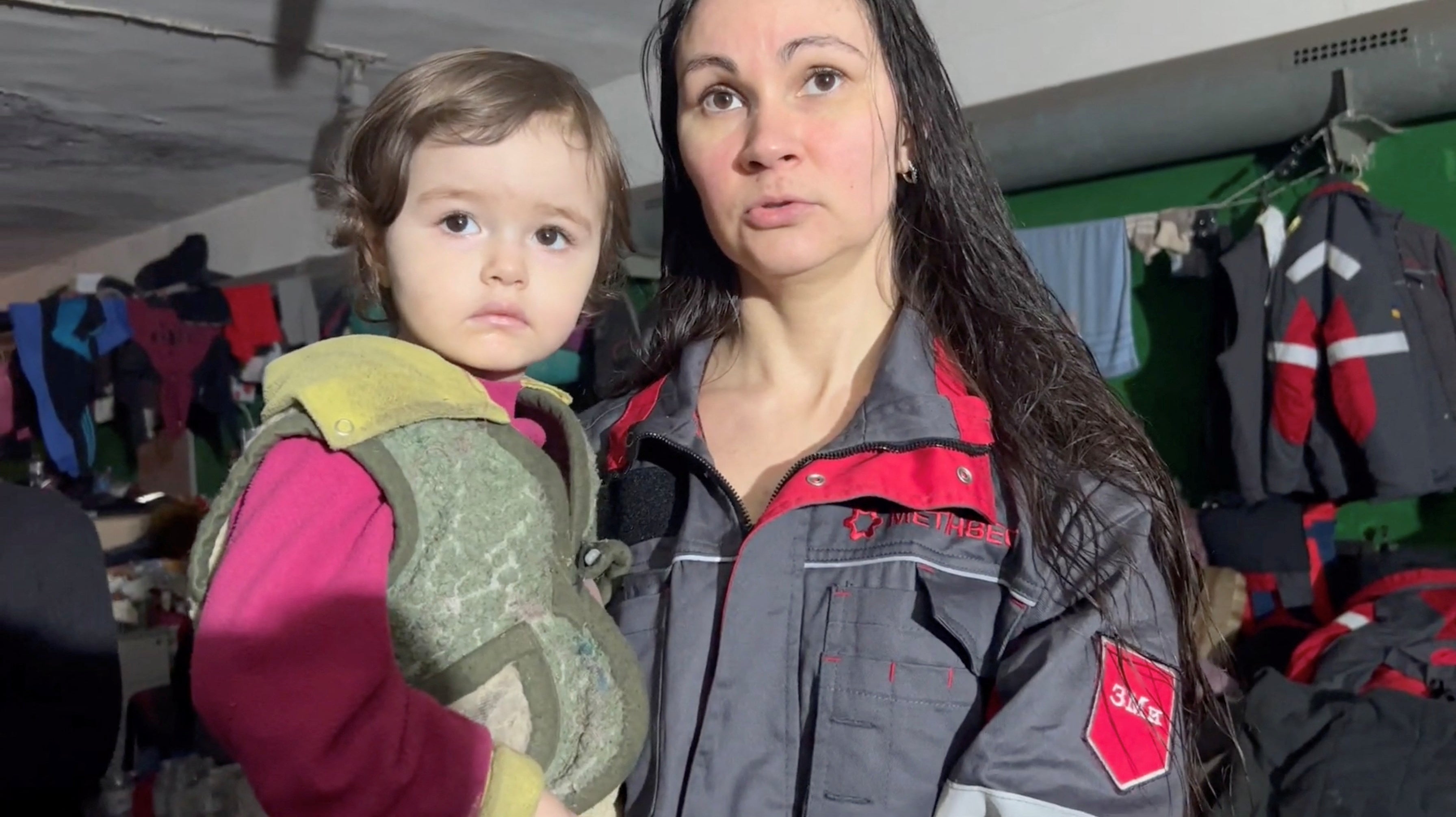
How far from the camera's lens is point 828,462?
114cm

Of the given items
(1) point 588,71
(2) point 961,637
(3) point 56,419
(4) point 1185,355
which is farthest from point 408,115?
(3) point 56,419

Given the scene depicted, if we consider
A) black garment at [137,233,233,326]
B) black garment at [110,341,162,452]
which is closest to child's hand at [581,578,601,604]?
black garment at [137,233,233,326]

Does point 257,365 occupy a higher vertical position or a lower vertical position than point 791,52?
lower

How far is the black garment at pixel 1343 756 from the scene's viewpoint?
2057 mm

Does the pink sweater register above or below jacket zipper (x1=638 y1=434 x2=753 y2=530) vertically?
below

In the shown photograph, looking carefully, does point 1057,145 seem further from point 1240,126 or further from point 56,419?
point 56,419

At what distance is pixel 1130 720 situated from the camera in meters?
0.99

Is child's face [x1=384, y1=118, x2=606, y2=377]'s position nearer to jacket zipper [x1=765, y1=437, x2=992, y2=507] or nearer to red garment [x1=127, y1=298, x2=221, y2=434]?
jacket zipper [x1=765, y1=437, x2=992, y2=507]

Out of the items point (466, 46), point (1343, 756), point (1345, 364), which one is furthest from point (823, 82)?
point (466, 46)

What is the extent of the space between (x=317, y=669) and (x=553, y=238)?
1.60 feet

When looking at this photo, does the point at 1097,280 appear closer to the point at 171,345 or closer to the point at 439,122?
the point at 439,122

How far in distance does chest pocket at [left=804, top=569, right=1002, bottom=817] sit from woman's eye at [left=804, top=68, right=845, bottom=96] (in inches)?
22.3

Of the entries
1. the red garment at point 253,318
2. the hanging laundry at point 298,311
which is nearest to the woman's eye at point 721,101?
the hanging laundry at point 298,311

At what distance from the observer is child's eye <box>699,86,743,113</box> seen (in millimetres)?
1288
